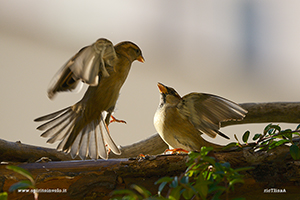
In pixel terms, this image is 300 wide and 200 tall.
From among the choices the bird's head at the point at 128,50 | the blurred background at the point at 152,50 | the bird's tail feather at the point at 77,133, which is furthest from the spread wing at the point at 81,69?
the blurred background at the point at 152,50

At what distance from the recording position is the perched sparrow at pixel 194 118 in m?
1.29

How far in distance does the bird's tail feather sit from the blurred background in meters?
0.72

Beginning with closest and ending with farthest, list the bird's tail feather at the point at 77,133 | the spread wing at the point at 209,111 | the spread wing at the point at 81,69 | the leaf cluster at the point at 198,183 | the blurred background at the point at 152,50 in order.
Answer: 1. the leaf cluster at the point at 198,183
2. the spread wing at the point at 81,69
3. the spread wing at the point at 209,111
4. the bird's tail feather at the point at 77,133
5. the blurred background at the point at 152,50

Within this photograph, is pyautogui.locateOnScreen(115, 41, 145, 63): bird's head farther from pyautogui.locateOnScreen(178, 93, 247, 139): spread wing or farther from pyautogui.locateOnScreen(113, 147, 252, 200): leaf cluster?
pyautogui.locateOnScreen(113, 147, 252, 200): leaf cluster

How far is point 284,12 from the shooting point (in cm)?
263

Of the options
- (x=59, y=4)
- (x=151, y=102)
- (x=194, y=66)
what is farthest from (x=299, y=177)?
(x=59, y=4)

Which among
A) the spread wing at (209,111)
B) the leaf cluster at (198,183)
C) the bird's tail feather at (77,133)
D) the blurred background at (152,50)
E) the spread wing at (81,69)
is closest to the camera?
the leaf cluster at (198,183)

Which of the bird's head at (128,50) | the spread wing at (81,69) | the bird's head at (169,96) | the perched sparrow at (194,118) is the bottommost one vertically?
the perched sparrow at (194,118)

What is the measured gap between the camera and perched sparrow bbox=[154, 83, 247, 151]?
129 centimetres

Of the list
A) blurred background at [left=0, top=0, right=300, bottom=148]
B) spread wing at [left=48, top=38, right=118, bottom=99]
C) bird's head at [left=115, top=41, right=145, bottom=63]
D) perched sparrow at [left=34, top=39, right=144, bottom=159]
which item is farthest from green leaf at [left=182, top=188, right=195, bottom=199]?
blurred background at [left=0, top=0, right=300, bottom=148]

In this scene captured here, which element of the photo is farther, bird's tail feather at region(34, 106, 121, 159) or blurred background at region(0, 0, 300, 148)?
blurred background at region(0, 0, 300, 148)

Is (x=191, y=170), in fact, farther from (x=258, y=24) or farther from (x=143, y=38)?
(x=258, y=24)

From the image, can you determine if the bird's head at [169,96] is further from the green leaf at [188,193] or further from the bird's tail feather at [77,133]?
the green leaf at [188,193]

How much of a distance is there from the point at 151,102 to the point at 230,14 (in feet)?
3.75
